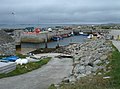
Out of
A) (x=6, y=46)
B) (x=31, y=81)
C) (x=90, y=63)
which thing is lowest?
(x=6, y=46)

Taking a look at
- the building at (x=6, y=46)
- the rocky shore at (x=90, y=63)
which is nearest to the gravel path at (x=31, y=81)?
the rocky shore at (x=90, y=63)

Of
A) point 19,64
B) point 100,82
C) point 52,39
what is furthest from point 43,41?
point 100,82

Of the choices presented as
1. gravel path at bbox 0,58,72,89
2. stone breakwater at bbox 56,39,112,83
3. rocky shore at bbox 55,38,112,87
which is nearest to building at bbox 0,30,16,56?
rocky shore at bbox 55,38,112,87

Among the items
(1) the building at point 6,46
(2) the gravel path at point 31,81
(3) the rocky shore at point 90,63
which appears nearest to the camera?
(2) the gravel path at point 31,81

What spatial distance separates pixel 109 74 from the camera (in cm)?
1350

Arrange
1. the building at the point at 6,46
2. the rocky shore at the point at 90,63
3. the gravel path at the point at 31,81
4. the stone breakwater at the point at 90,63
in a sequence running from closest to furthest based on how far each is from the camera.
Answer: the gravel path at the point at 31,81 → the rocky shore at the point at 90,63 → the stone breakwater at the point at 90,63 → the building at the point at 6,46

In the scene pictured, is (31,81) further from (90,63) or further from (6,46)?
(6,46)

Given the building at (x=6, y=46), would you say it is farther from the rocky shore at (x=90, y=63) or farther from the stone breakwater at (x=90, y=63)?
the stone breakwater at (x=90, y=63)

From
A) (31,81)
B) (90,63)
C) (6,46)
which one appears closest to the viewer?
(31,81)

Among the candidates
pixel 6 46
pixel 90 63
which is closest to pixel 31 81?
pixel 90 63

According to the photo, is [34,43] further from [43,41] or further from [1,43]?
[1,43]

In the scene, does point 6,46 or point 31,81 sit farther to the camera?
point 6,46

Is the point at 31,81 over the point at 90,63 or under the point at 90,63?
under

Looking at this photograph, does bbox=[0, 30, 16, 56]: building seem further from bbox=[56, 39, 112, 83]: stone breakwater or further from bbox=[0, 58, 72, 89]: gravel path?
bbox=[0, 58, 72, 89]: gravel path
